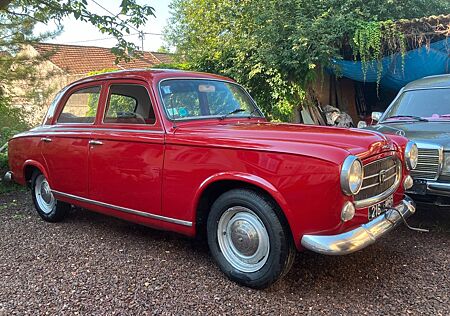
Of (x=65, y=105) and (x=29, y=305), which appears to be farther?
(x=65, y=105)

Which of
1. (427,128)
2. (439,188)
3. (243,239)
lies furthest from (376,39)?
(243,239)

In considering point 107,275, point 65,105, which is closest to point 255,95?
point 65,105

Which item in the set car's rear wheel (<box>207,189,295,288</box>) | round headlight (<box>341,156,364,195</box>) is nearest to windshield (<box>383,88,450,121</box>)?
round headlight (<box>341,156,364,195</box>)

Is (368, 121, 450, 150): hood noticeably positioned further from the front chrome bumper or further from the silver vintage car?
the front chrome bumper

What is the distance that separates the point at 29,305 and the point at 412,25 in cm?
844

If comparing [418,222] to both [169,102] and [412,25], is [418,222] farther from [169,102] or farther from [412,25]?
[412,25]

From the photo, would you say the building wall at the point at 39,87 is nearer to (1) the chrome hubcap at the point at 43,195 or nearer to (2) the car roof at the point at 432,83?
(1) the chrome hubcap at the point at 43,195

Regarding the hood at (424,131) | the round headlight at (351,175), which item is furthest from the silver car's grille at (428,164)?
the round headlight at (351,175)

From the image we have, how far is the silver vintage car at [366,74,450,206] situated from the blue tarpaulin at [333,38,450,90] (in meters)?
3.35

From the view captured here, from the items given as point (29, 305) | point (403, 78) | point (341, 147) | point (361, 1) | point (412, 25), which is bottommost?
point (29, 305)

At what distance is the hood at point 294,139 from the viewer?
2654 millimetres

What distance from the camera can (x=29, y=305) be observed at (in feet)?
9.18

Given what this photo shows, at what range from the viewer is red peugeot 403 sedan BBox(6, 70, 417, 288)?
2605mm

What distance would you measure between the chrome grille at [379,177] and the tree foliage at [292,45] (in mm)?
5531
